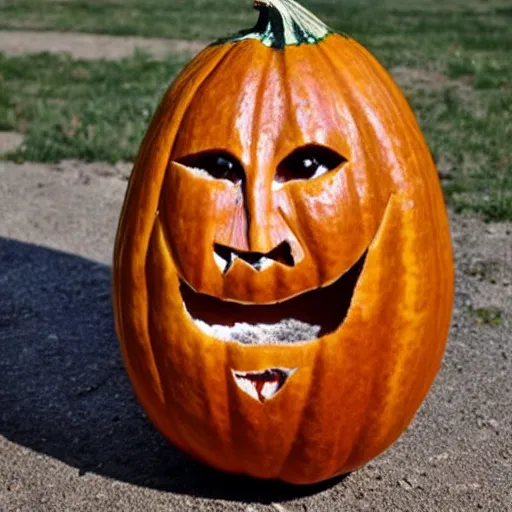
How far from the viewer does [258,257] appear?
2838mm

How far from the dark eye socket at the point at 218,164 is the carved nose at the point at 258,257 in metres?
0.20

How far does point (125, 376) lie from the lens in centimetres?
412

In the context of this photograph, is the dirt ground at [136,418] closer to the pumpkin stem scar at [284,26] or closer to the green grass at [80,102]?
the pumpkin stem scar at [284,26]

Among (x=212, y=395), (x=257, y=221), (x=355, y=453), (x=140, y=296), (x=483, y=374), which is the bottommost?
(x=483, y=374)

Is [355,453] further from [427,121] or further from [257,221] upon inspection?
[427,121]

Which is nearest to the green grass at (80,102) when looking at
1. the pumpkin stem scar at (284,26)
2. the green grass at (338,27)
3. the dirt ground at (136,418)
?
the green grass at (338,27)

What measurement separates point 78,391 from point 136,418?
34 cm

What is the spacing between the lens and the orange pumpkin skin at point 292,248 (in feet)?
9.29

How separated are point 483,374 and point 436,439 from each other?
60 cm

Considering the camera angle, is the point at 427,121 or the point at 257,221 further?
the point at 427,121

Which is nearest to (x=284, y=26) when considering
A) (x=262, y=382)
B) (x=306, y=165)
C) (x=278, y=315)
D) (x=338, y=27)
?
(x=306, y=165)

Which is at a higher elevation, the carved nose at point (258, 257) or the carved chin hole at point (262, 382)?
the carved nose at point (258, 257)

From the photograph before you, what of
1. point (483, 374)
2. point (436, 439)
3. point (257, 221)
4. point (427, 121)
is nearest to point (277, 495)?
point (436, 439)

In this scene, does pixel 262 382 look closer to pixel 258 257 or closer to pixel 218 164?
pixel 258 257
